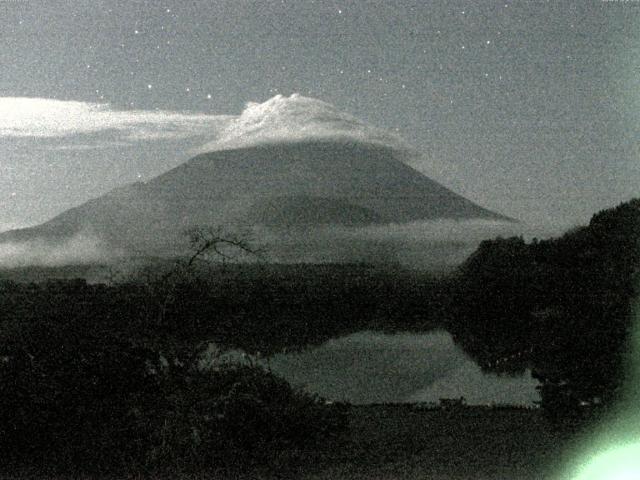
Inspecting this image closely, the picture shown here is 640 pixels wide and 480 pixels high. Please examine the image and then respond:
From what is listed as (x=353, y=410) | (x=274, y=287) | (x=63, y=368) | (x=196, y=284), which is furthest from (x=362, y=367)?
(x=274, y=287)

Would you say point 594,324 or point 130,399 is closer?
point 594,324

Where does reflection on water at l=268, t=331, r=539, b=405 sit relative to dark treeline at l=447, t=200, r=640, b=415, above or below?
below

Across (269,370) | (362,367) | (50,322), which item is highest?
(50,322)

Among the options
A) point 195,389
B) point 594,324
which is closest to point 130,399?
point 195,389

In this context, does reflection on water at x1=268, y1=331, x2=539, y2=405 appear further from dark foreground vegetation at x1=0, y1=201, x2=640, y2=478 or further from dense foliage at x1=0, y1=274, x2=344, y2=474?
dark foreground vegetation at x1=0, y1=201, x2=640, y2=478

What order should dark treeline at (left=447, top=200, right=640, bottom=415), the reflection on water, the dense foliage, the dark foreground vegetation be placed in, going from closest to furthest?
dark treeline at (left=447, top=200, right=640, bottom=415), the dark foreground vegetation, the dense foliage, the reflection on water

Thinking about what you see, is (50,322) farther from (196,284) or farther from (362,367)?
(362,367)

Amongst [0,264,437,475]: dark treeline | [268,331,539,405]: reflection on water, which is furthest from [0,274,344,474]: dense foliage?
[268,331,539,405]: reflection on water

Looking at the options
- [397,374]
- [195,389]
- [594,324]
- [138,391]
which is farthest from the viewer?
[397,374]

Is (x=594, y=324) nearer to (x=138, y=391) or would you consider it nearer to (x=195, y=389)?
(x=195, y=389)
